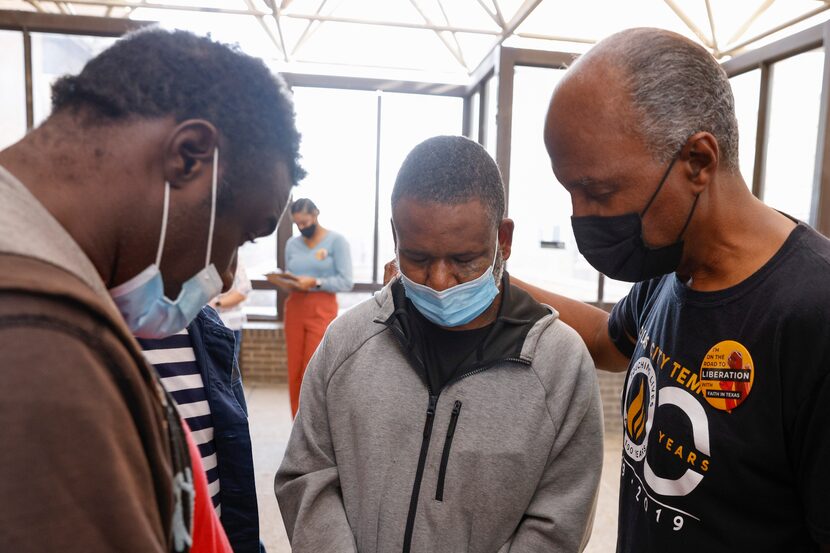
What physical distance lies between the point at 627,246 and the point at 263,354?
16.8ft

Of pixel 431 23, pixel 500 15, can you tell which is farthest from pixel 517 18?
pixel 431 23

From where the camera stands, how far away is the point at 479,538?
3.72 ft

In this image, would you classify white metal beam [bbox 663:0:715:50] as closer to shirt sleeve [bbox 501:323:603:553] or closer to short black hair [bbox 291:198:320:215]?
short black hair [bbox 291:198:320:215]

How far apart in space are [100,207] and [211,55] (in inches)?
9.5

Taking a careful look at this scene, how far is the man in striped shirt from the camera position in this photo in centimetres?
133

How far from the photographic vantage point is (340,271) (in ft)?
13.9

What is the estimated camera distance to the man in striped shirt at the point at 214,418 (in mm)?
1331

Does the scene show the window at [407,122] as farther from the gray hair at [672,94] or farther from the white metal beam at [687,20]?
the gray hair at [672,94]

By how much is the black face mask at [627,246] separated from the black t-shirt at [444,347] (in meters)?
0.32

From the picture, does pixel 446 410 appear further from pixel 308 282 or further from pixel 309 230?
pixel 309 230

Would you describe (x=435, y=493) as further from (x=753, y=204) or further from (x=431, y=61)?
(x=431, y=61)

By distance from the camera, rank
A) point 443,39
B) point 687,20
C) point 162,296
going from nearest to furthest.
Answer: point 162,296 < point 687,20 < point 443,39

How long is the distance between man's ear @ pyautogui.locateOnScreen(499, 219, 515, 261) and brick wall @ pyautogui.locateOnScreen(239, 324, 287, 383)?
15.1 ft

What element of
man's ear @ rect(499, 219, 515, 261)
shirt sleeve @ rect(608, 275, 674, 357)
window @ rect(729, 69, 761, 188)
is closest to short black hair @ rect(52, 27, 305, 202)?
man's ear @ rect(499, 219, 515, 261)
